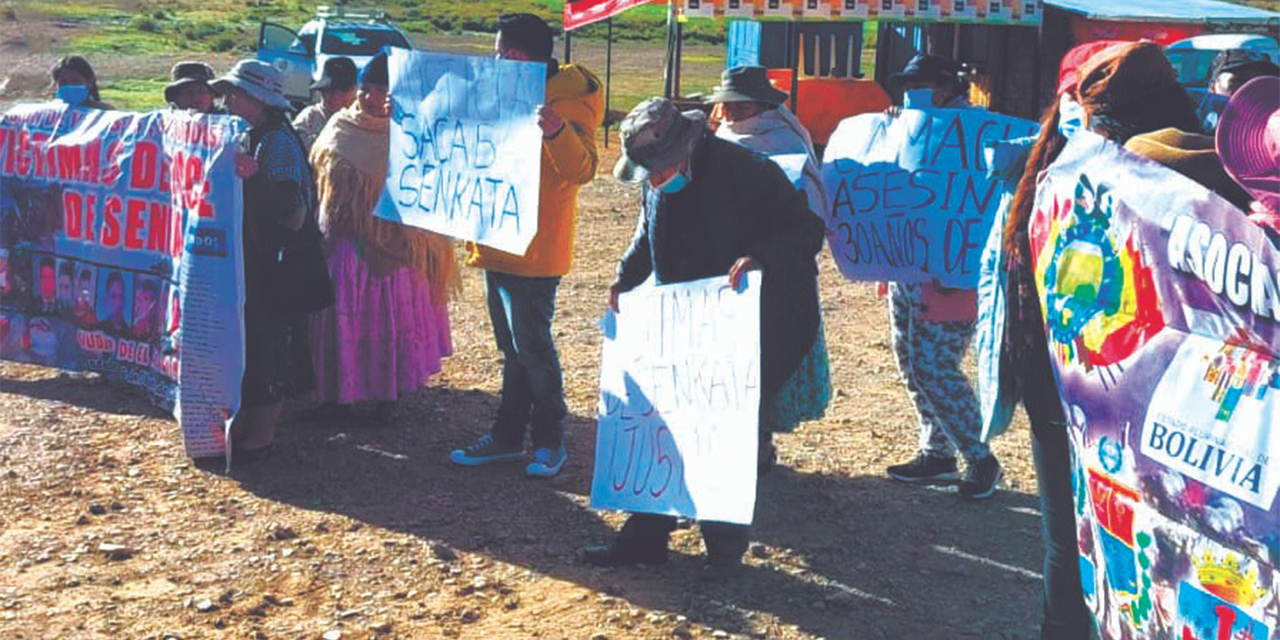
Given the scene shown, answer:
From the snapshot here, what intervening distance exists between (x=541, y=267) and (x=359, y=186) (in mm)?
1222

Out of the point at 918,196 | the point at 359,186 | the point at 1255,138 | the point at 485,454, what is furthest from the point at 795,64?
the point at 1255,138

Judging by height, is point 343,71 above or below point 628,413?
above

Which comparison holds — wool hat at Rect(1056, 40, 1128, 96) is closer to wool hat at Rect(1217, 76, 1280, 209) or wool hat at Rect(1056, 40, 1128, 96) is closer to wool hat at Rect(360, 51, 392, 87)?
wool hat at Rect(1217, 76, 1280, 209)

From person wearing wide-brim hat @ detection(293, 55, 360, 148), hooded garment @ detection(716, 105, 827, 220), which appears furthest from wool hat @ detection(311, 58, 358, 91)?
hooded garment @ detection(716, 105, 827, 220)

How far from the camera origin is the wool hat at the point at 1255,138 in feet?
9.58

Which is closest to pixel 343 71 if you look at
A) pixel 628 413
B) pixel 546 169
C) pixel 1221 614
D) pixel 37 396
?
pixel 546 169

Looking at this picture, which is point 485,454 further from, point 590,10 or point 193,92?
point 590,10

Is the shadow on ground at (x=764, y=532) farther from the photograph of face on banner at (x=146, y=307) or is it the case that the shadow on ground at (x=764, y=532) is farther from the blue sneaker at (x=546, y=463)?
the photograph of face on banner at (x=146, y=307)

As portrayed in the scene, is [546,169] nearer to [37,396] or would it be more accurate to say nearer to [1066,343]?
[1066,343]

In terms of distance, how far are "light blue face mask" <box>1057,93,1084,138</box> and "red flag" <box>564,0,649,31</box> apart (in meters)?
11.5

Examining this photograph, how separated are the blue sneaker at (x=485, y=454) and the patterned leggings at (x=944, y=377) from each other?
5.87 feet

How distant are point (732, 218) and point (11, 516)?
10.6 ft

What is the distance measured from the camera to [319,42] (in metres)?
24.3

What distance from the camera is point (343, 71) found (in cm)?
752
